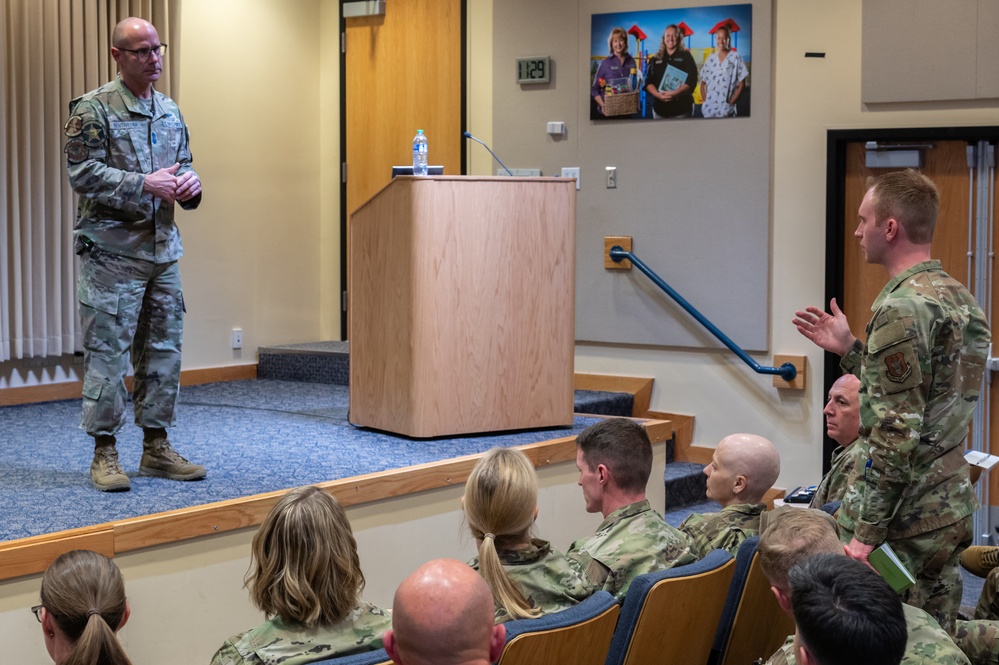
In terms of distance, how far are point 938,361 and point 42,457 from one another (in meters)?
3.42

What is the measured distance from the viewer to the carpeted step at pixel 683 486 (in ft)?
19.5

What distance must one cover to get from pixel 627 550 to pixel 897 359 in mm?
748

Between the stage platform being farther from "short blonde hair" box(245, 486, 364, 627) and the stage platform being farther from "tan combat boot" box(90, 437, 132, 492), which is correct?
"short blonde hair" box(245, 486, 364, 627)

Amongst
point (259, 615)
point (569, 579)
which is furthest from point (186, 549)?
point (569, 579)

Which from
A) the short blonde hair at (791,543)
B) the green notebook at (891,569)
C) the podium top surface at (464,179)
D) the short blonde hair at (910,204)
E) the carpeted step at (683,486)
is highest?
the podium top surface at (464,179)

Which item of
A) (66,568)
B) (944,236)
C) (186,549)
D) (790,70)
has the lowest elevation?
(186,549)

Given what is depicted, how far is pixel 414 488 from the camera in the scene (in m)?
4.22

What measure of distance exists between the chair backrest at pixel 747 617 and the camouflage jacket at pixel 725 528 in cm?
24

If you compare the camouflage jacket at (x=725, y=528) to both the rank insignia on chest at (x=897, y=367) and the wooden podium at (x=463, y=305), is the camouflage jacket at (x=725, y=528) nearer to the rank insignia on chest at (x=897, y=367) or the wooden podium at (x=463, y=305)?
the rank insignia on chest at (x=897, y=367)

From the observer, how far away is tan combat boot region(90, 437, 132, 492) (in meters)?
3.86

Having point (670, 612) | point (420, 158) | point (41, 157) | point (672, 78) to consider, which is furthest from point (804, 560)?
point (41, 157)

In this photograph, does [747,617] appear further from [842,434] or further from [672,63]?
[672,63]

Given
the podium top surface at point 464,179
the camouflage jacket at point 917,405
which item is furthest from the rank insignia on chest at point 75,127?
the camouflage jacket at point 917,405

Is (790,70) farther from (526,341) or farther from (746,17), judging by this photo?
(526,341)
